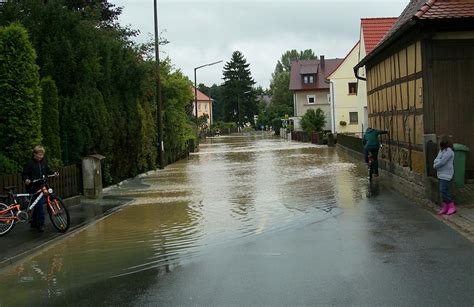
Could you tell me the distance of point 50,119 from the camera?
50.4 ft

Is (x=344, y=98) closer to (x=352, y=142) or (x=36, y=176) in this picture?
(x=352, y=142)

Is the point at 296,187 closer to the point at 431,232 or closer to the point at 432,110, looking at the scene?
the point at 432,110

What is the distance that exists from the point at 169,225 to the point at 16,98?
15.6 ft

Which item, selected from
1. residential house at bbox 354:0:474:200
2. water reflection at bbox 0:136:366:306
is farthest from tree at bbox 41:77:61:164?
residential house at bbox 354:0:474:200

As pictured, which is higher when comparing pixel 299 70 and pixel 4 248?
pixel 299 70

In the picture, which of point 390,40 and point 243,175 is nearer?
point 390,40

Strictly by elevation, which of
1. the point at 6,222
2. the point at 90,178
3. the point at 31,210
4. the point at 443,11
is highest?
the point at 443,11

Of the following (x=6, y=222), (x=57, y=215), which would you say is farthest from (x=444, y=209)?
(x=6, y=222)

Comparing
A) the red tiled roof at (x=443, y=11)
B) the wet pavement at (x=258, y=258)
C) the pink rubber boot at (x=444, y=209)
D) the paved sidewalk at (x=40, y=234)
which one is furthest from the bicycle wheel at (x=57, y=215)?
the red tiled roof at (x=443, y=11)

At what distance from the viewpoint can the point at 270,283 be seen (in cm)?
686

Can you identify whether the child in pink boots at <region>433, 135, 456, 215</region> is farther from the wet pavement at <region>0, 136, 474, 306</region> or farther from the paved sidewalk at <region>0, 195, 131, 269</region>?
the paved sidewalk at <region>0, 195, 131, 269</region>

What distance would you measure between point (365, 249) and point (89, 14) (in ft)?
65.6

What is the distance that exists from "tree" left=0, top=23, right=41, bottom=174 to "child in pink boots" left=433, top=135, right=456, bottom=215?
8.70m

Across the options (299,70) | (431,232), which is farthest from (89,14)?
(299,70)
